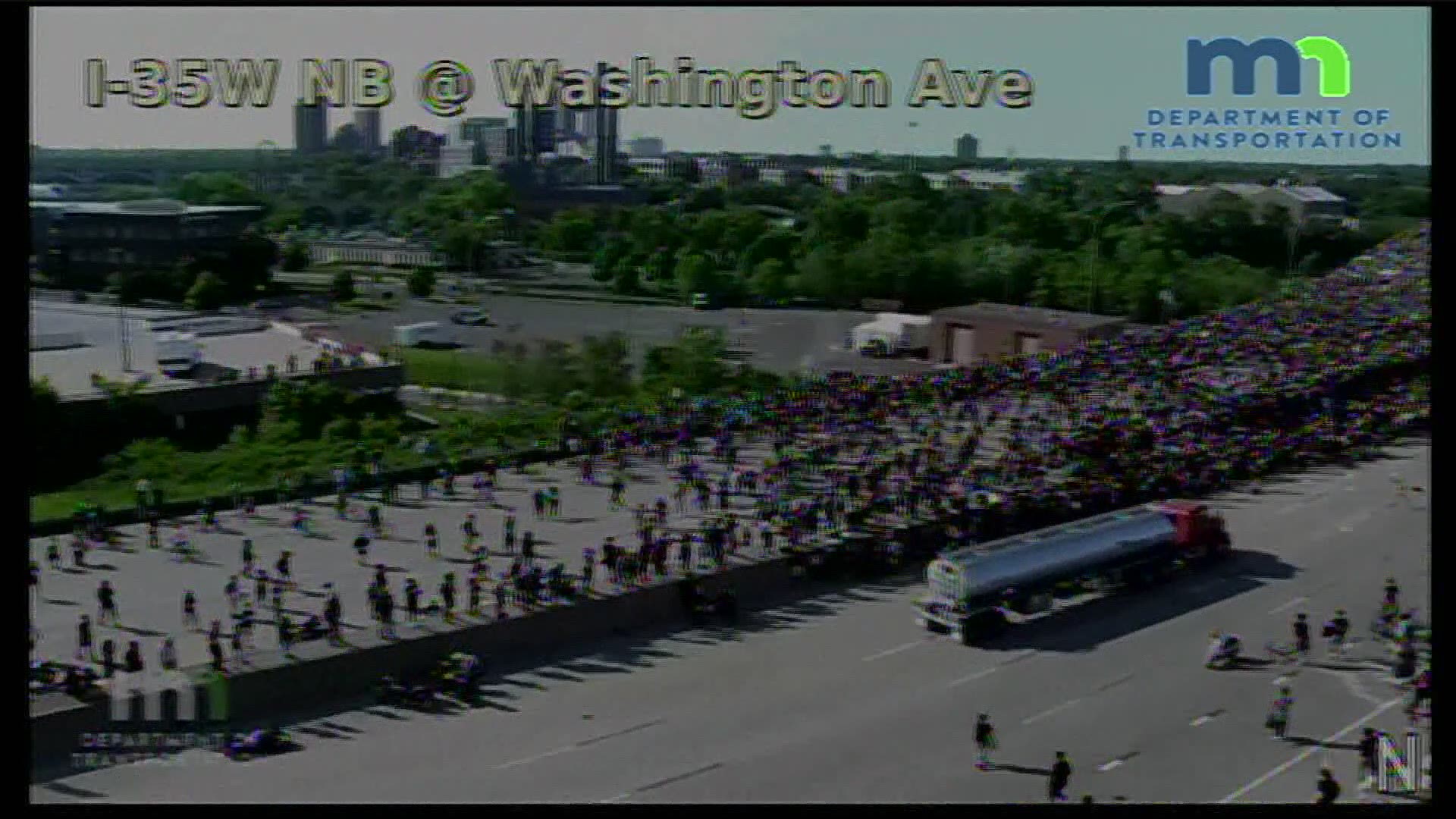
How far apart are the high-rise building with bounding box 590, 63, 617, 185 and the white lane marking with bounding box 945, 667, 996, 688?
4547 cm

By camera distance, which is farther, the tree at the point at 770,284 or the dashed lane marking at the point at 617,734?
the tree at the point at 770,284

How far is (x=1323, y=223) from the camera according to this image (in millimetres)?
56531

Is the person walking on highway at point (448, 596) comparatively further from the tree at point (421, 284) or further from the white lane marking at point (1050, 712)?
the tree at point (421, 284)

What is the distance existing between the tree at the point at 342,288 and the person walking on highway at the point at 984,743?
30320 mm

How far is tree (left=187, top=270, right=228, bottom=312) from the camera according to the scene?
35.1 meters

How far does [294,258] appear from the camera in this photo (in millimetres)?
42656

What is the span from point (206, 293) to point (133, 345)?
23.7 ft

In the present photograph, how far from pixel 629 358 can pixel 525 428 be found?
25.3 ft

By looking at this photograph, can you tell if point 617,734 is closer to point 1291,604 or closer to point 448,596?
point 448,596

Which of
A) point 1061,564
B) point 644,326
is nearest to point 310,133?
point 644,326

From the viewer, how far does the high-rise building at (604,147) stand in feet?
196

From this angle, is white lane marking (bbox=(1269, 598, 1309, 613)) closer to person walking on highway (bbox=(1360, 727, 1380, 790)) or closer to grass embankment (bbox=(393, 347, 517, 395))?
person walking on highway (bbox=(1360, 727, 1380, 790))

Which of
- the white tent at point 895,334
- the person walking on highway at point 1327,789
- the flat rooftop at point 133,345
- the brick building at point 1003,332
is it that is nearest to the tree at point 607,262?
the white tent at point 895,334
